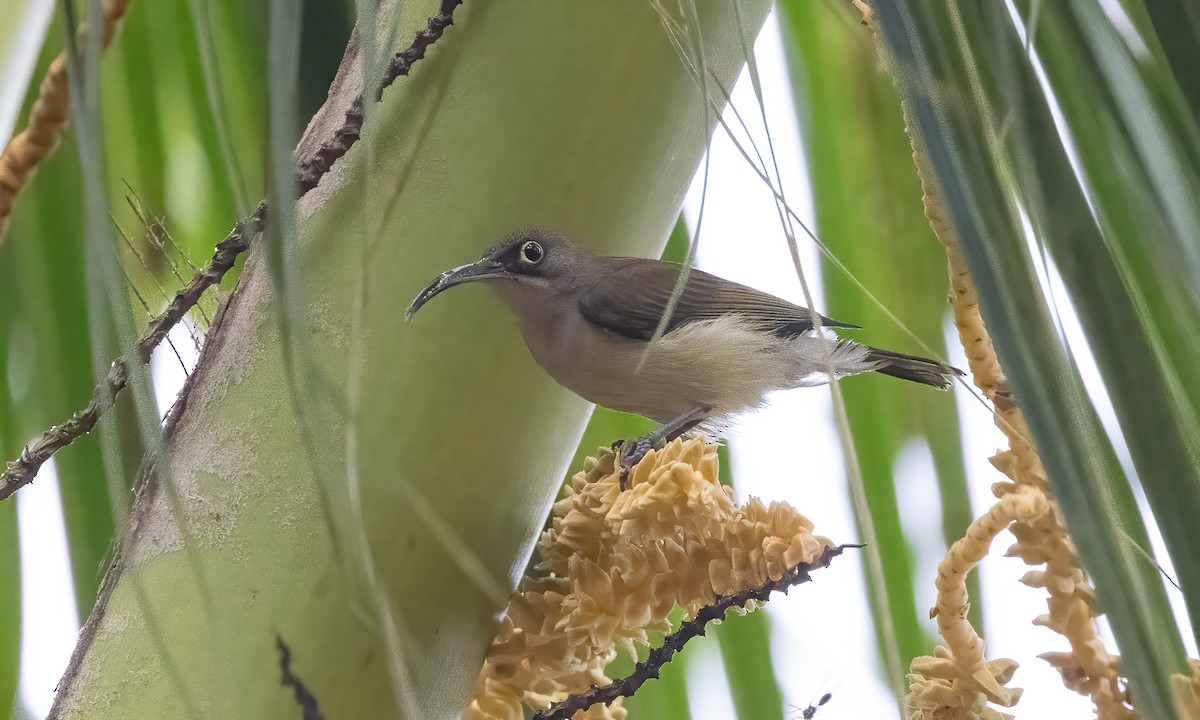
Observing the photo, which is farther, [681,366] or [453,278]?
[681,366]

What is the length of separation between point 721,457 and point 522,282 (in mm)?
380

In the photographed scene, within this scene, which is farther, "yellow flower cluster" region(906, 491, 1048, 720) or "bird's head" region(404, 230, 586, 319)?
"bird's head" region(404, 230, 586, 319)

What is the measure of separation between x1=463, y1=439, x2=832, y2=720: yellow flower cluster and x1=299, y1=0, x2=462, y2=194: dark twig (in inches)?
12.5

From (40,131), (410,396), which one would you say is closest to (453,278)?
(410,396)

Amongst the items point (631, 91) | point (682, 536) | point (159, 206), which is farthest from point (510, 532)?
point (159, 206)

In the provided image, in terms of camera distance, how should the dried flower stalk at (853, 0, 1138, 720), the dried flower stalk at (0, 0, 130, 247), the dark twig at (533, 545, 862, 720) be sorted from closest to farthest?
the dried flower stalk at (853, 0, 1138, 720)
the dark twig at (533, 545, 862, 720)
the dried flower stalk at (0, 0, 130, 247)

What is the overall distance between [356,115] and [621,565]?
383 mm

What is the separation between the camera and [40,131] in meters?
0.85

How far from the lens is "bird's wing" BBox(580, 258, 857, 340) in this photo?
1016 millimetres

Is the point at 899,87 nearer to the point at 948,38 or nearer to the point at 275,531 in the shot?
the point at 948,38

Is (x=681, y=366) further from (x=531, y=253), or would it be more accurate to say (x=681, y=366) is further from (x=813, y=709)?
(x=813, y=709)

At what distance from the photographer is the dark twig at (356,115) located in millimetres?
792

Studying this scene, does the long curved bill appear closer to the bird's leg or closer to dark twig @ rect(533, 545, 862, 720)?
the bird's leg

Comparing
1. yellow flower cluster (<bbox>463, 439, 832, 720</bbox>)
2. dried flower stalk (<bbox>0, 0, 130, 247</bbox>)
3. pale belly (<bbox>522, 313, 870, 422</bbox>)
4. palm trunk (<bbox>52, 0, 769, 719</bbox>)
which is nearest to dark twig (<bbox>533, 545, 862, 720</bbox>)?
yellow flower cluster (<bbox>463, 439, 832, 720</bbox>)
